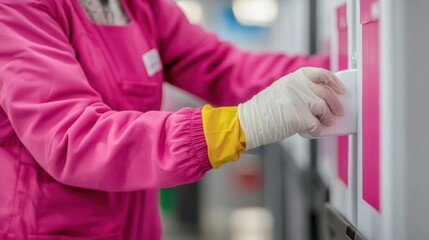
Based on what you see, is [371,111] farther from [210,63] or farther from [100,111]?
[210,63]

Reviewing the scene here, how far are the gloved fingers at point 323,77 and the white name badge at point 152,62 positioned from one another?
456 millimetres

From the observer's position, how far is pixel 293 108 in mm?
846

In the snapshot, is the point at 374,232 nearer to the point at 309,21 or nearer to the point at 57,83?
the point at 57,83

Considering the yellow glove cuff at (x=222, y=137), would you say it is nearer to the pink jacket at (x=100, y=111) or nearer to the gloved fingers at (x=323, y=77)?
the pink jacket at (x=100, y=111)

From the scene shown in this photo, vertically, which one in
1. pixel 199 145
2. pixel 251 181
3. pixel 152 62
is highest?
pixel 152 62

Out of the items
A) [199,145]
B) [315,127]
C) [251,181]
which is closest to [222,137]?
[199,145]

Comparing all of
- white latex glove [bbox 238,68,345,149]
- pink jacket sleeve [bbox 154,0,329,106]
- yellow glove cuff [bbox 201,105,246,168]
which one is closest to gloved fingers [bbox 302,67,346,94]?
white latex glove [bbox 238,68,345,149]

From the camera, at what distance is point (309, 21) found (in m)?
1.87

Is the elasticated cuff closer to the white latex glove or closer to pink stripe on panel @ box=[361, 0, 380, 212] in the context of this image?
the white latex glove

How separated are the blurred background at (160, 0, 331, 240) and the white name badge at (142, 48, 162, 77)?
83cm

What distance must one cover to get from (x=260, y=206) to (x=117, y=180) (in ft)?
5.13

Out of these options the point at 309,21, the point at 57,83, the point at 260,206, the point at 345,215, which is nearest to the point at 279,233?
the point at 260,206

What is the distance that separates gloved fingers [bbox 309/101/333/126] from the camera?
840mm

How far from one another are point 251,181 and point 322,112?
1.56 metres
